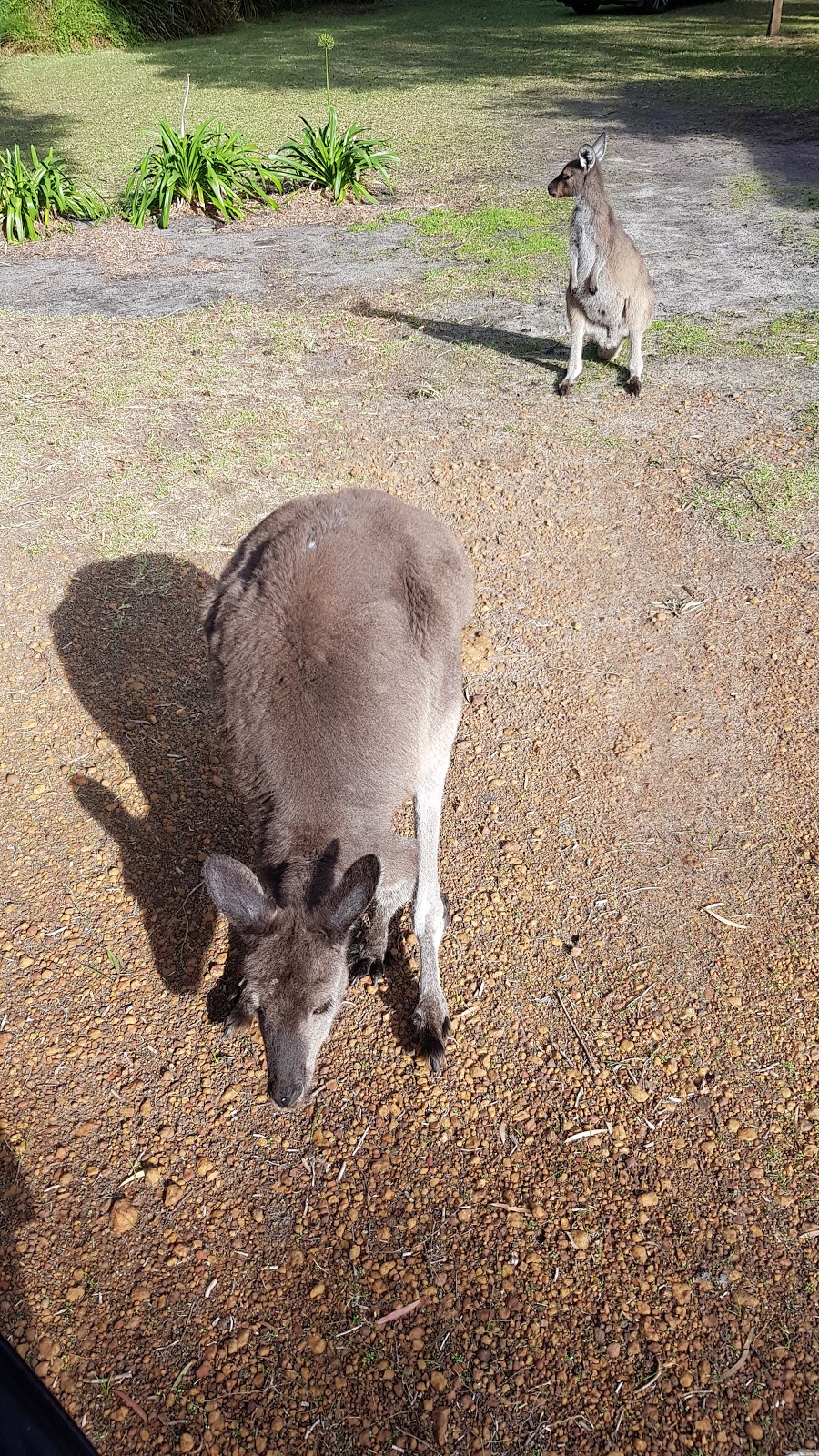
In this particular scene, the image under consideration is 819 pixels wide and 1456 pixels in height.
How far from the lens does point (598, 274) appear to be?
5668 mm

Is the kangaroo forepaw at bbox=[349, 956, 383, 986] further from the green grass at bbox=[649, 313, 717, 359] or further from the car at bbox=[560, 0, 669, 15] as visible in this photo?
the car at bbox=[560, 0, 669, 15]

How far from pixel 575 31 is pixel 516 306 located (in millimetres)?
15934

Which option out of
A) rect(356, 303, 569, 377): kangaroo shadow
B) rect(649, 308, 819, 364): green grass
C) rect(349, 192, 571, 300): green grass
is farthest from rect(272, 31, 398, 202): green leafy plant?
rect(649, 308, 819, 364): green grass

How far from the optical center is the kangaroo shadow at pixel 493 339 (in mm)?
6477

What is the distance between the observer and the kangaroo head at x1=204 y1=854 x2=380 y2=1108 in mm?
2158

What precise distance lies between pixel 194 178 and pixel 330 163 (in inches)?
54.9

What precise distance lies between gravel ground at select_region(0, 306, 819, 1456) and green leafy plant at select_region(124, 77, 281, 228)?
656cm

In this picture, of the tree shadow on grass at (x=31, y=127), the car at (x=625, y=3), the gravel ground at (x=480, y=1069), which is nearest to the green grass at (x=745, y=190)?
the gravel ground at (x=480, y=1069)

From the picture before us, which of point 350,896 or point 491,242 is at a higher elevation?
point 491,242

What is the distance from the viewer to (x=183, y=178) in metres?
9.44

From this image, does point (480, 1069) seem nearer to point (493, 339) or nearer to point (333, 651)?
point (333, 651)

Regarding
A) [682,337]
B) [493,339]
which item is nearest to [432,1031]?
[493,339]

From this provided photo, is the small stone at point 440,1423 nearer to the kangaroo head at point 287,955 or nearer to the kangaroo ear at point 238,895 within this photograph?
the kangaroo head at point 287,955

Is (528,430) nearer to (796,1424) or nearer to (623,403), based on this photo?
(623,403)
